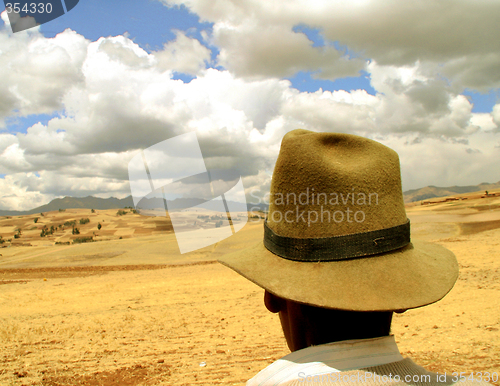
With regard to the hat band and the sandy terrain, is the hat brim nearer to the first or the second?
the hat band

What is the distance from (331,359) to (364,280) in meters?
0.33

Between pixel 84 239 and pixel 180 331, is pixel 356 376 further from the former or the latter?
pixel 84 239

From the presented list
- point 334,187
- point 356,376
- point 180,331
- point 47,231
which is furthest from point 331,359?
point 47,231

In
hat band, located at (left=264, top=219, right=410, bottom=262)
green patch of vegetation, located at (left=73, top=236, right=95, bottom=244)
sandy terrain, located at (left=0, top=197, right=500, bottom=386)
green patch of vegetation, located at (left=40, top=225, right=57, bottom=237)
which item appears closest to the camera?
hat band, located at (left=264, top=219, right=410, bottom=262)

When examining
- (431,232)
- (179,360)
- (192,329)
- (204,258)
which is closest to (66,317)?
(192,329)

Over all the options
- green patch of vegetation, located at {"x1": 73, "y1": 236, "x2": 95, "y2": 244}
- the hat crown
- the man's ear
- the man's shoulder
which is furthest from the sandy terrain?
green patch of vegetation, located at {"x1": 73, "y1": 236, "x2": 95, "y2": 244}

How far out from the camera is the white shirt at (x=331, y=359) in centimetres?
121

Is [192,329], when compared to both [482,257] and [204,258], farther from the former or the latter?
[204,258]

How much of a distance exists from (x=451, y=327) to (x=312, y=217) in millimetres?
6527

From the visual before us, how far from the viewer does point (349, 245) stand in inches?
55.2

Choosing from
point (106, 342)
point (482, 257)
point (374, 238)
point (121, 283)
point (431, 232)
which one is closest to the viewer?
point (374, 238)

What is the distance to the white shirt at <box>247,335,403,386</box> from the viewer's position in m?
1.21

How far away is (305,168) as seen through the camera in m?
1.50

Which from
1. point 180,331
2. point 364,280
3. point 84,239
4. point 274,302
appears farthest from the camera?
point 84,239
